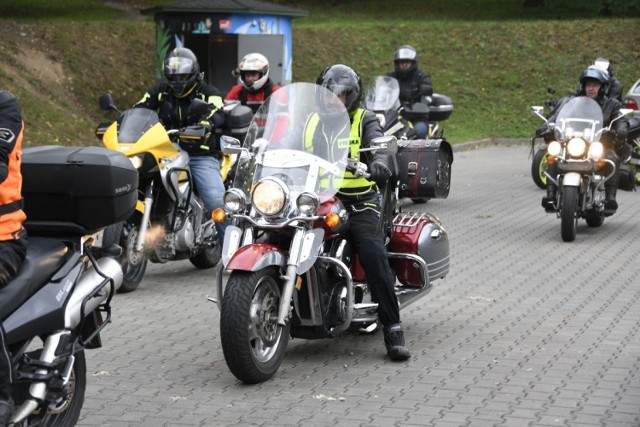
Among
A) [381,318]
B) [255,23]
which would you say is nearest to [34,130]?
[255,23]

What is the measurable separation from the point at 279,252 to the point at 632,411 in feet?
6.75

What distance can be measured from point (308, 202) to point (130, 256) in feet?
11.0

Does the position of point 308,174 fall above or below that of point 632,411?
above

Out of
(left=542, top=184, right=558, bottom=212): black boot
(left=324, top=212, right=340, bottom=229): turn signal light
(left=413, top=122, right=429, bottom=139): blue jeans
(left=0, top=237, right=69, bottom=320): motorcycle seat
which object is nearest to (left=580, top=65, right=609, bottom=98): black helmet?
(left=542, top=184, right=558, bottom=212): black boot

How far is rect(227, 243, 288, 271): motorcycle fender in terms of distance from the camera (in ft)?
23.3

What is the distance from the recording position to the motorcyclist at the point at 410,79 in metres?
17.3

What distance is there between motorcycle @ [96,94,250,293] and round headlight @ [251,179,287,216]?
2921 mm

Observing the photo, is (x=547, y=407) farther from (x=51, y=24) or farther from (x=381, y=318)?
(x=51, y=24)

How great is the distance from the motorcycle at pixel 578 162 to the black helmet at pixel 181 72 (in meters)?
4.30

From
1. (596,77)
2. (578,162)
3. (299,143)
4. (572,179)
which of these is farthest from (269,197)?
(596,77)

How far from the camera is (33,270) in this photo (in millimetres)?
5633

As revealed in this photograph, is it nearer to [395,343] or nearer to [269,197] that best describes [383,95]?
[395,343]

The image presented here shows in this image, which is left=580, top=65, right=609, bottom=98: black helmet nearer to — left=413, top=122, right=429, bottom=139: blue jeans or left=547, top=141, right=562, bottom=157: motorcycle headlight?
left=547, top=141, right=562, bottom=157: motorcycle headlight

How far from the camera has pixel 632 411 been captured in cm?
678
